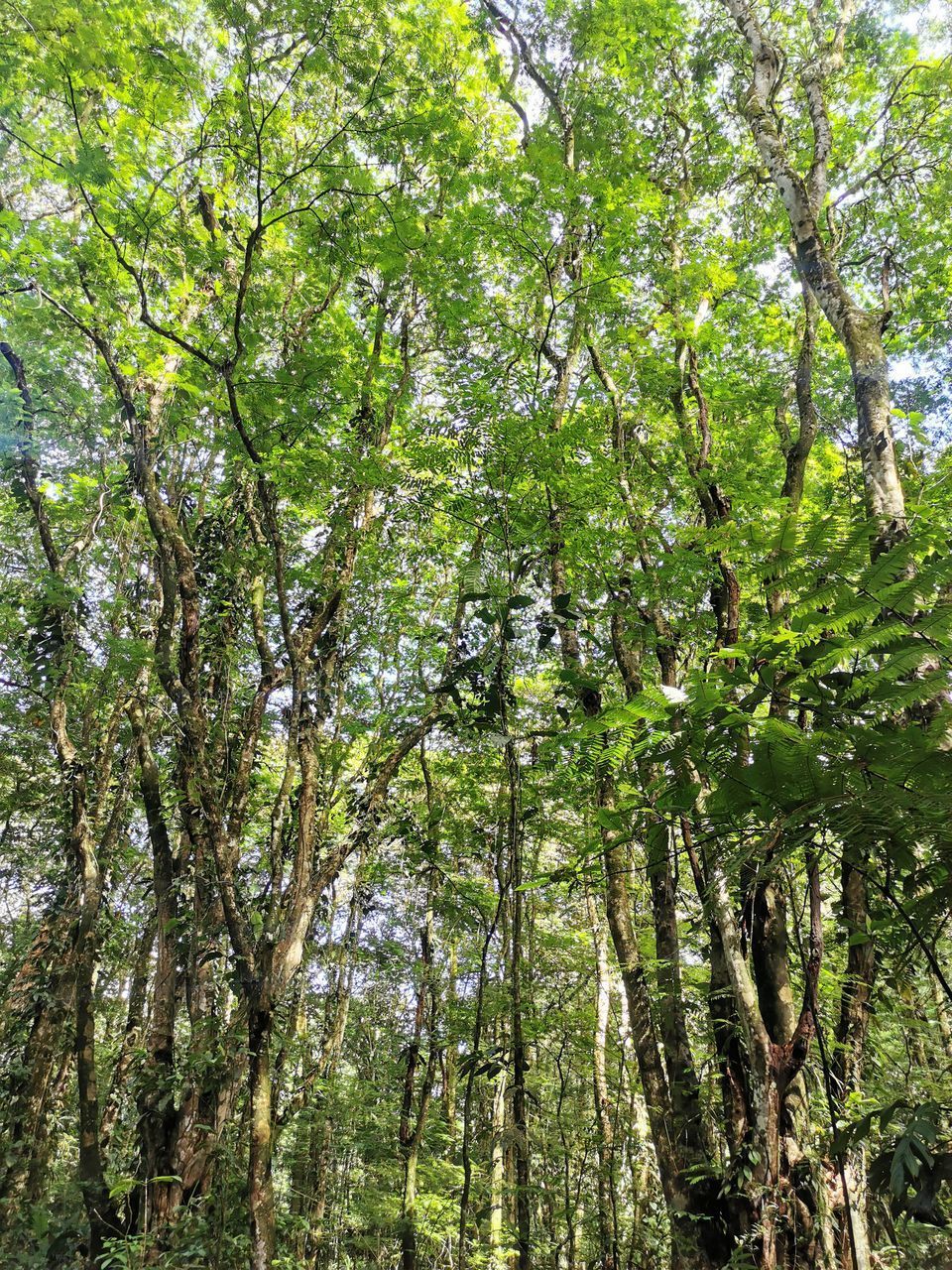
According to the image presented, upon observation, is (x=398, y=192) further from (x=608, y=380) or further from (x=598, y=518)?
(x=598, y=518)

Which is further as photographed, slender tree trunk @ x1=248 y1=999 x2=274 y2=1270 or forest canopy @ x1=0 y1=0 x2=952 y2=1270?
slender tree trunk @ x1=248 y1=999 x2=274 y2=1270

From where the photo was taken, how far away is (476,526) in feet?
13.8

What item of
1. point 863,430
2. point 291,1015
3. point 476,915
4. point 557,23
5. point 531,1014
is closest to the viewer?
point 863,430

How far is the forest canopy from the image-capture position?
3.59m

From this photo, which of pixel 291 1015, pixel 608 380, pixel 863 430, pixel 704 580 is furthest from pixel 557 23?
pixel 291 1015

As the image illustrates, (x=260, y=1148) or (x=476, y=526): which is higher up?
(x=476, y=526)

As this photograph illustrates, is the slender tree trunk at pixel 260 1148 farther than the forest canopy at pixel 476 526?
Yes

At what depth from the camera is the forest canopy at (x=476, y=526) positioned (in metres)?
3.59

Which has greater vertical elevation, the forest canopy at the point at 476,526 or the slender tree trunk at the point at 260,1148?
the forest canopy at the point at 476,526

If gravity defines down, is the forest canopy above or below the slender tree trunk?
above

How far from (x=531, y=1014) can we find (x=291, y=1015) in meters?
2.87

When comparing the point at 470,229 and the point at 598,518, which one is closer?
the point at 470,229

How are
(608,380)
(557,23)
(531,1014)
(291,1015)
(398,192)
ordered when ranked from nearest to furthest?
(398,192) → (608,380) → (557,23) → (291,1015) → (531,1014)

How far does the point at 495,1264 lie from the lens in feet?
27.3
